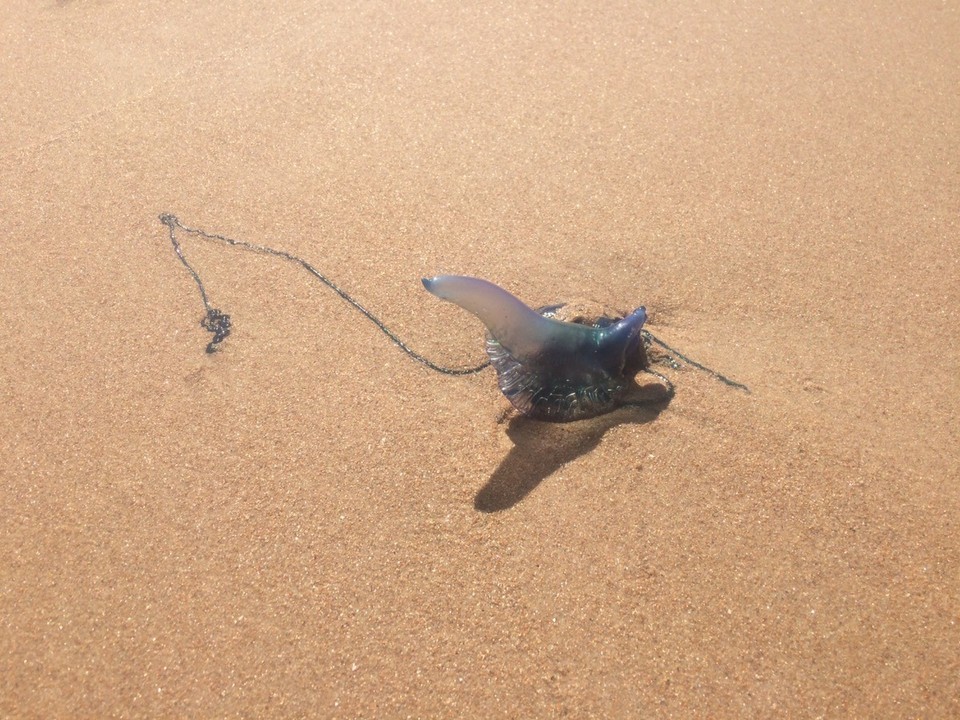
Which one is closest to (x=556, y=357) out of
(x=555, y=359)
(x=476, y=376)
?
(x=555, y=359)

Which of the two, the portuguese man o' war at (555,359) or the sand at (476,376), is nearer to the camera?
the sand at (476,376)

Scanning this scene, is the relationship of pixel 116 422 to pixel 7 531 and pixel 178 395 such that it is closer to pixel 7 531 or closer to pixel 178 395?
pixel 178 395

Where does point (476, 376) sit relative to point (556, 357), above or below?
below

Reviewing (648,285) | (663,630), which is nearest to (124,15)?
(648,285)

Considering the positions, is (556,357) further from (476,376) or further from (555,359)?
(476,376)

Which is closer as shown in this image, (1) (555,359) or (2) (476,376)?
(1) (555,359)
